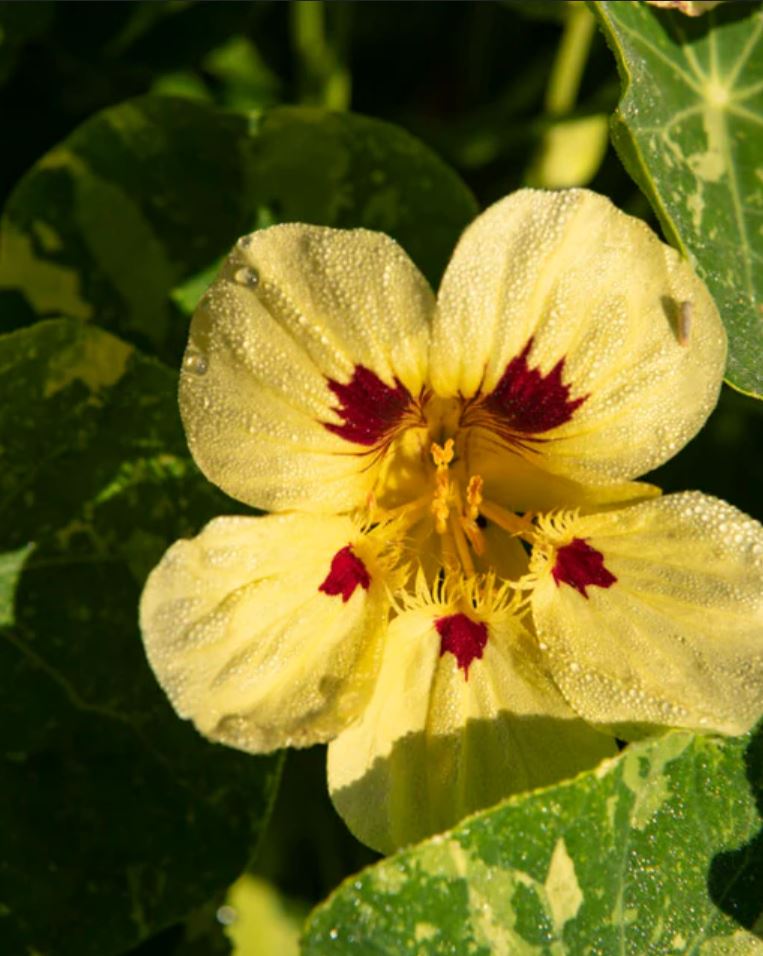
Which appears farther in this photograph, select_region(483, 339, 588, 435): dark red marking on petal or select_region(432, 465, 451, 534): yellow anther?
select_region(432, 465, 451, 534): yellow anther

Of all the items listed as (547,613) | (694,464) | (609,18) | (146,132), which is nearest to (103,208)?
(146,132)

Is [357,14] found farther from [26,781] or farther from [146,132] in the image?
[26,781]

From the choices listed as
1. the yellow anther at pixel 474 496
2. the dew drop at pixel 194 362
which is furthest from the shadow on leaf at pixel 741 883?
the dew drop at pixel 194 362

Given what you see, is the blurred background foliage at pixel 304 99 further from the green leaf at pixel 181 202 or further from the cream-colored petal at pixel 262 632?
the cream-colored petal at pixel 262 632

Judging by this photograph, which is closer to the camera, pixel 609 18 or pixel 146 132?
pixel 609 18

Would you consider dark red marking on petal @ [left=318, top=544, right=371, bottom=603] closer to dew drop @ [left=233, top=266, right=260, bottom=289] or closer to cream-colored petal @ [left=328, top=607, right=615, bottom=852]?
cream-colored petal @ [left=328, top=607, right=615, bottom=852]

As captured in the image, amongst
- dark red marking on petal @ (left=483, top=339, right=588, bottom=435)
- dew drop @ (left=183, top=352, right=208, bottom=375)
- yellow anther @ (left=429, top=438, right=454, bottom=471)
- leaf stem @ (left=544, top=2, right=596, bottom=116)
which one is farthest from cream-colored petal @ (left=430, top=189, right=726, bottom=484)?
leaf stem @ (left=544, top=2, right=596, bottom=116)

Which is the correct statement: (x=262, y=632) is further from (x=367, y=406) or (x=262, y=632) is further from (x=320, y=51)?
(x=320, y=51)

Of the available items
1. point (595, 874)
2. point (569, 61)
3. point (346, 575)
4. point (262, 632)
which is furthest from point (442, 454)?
point (569, 61)
